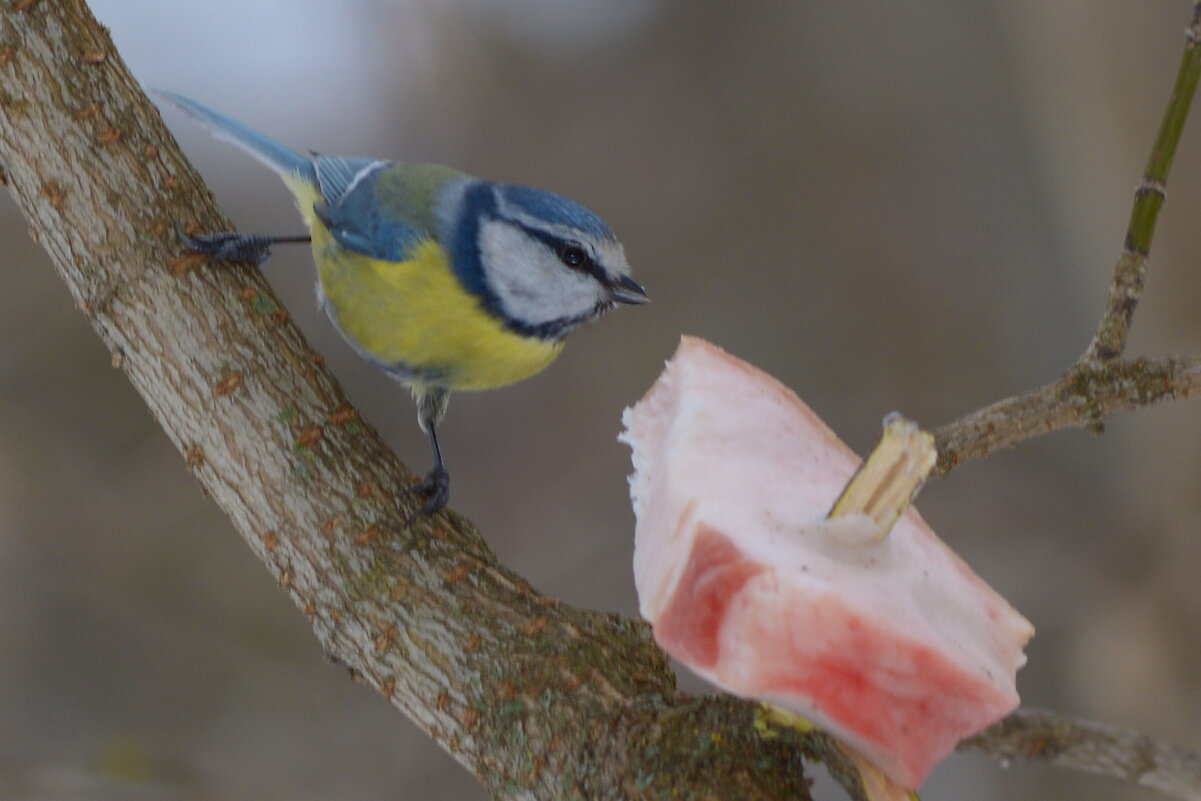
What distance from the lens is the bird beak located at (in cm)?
107

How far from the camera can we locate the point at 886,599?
57cm

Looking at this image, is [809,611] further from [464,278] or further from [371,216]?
[371,216]

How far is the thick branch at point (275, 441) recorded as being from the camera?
78 centimetres

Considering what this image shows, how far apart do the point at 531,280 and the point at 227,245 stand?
0.31m

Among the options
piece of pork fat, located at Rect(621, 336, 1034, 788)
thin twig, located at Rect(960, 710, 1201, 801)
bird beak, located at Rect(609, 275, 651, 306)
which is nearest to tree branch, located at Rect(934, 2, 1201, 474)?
piece of pork fat, located at Rect(621, 336, 1034, 788)

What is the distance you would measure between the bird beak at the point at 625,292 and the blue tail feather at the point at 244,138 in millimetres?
380

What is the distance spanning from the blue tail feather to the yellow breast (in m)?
0.15

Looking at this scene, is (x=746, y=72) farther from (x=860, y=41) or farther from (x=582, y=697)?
(x=582, y=697)

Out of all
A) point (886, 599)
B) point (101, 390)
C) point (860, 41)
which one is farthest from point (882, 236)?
point (886, 599)

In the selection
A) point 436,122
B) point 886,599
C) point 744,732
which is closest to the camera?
point 886,599

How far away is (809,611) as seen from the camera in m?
0.54

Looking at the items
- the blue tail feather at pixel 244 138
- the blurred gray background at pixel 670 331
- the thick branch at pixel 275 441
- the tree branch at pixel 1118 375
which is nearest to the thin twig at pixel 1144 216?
the tree branch at pixel 1118 375

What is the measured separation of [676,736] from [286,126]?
1618mm

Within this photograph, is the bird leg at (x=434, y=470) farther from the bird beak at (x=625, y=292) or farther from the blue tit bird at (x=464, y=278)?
the bird beak at (x=625, y=292)
